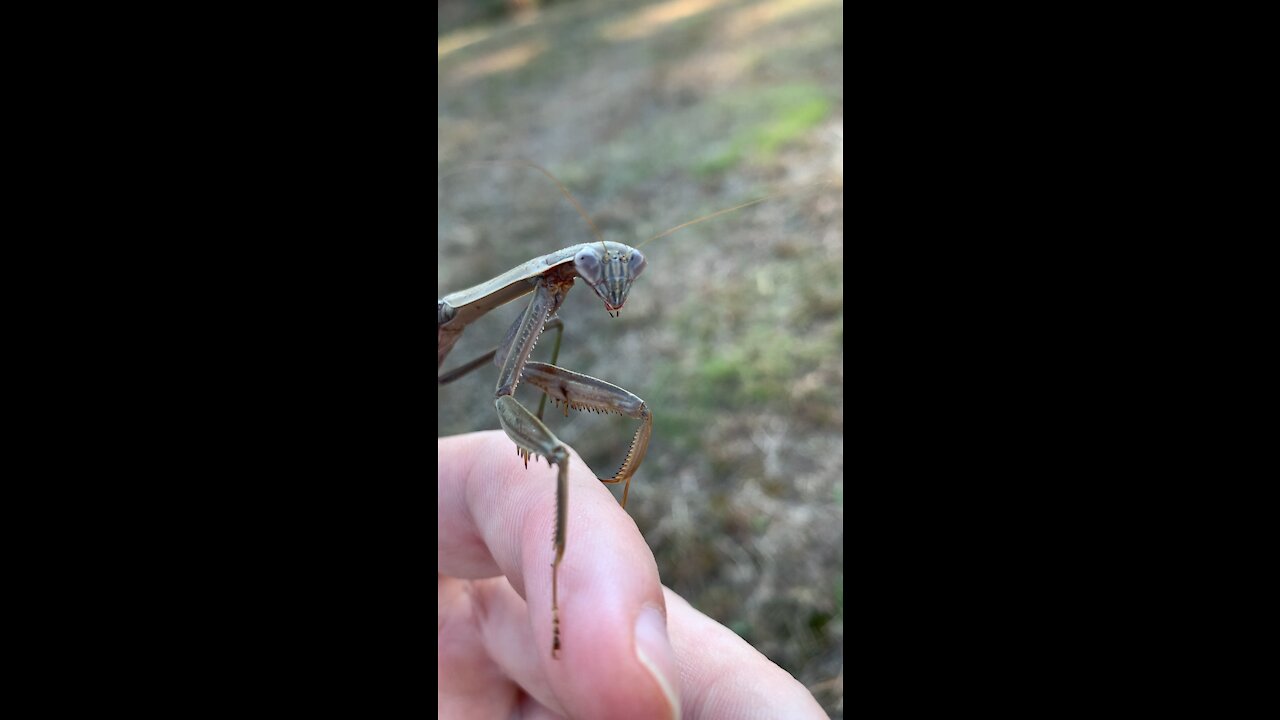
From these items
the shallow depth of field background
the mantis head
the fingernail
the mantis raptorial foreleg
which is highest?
the shallow depth of field background

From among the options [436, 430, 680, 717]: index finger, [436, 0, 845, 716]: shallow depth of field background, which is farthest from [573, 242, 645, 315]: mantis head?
[436, 0, 845, 716]: shallow depth of field background

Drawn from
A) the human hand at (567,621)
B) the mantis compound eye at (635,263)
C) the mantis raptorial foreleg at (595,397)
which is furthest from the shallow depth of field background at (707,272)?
the mantis compound eye at (635,263)

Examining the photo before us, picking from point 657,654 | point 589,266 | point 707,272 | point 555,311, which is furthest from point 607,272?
point 707,272

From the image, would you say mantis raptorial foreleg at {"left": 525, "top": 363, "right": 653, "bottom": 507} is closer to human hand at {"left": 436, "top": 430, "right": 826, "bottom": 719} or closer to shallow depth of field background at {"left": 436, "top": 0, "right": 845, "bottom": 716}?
human hand at {"left": 436, "top": 430, "right": 826, "bottom": 719}

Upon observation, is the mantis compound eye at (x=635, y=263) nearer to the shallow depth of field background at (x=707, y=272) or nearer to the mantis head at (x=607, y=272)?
the mantis head at (x=607, y=272)

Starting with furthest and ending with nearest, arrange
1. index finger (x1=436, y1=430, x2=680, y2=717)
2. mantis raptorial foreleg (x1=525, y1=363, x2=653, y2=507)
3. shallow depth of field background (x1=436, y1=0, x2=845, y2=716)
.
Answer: shallow depth of field background (x1=436, y1=0, x2=845, y2=716) → mantis raptorial foreleg (x1=525, y1=363, x2=653, y2=507) → index finger (x1=436, y1=430, x2=680, y2=717)
